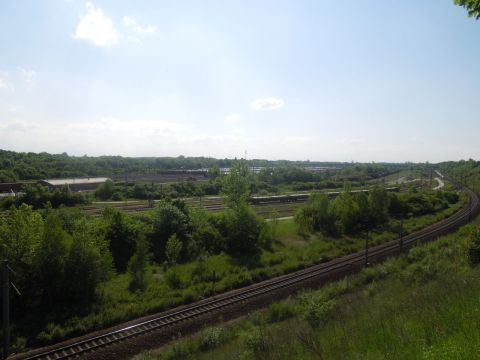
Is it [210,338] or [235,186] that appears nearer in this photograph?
[210,338]

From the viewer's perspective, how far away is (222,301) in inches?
804

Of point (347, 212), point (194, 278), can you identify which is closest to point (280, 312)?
point (194, 278)

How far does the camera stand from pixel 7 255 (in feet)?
58.6

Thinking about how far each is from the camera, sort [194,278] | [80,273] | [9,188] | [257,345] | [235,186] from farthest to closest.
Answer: [9,188] < [235,186] < [194,278] < [80,273] < [257,345]

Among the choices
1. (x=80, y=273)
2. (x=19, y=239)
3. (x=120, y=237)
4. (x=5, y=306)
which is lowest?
(x=80, y=273)

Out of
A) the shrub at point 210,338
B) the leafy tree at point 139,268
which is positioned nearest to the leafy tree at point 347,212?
the leafy tree at point 139,268

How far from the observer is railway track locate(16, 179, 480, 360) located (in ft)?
47.7

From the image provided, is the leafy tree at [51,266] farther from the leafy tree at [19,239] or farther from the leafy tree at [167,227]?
the leafy tree at [167,227]

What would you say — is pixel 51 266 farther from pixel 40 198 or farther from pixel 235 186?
pixel 40 198

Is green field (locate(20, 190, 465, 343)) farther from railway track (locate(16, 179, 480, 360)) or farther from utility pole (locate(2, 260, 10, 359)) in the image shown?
utility pole (locate(2, 260, 10, 359))

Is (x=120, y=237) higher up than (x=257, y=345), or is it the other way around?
(x=257, y=345)

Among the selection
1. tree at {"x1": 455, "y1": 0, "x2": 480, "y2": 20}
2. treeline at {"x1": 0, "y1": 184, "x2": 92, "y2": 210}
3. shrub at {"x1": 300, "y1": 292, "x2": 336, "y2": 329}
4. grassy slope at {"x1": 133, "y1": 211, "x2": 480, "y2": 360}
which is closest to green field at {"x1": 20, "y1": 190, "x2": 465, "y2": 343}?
grassy slope at {"x1": 133, "y1": 211, "x2": 480, "y2": 360}

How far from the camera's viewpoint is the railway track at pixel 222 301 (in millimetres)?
14554

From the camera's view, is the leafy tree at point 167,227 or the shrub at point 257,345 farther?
the leafy tree at point 167,227
